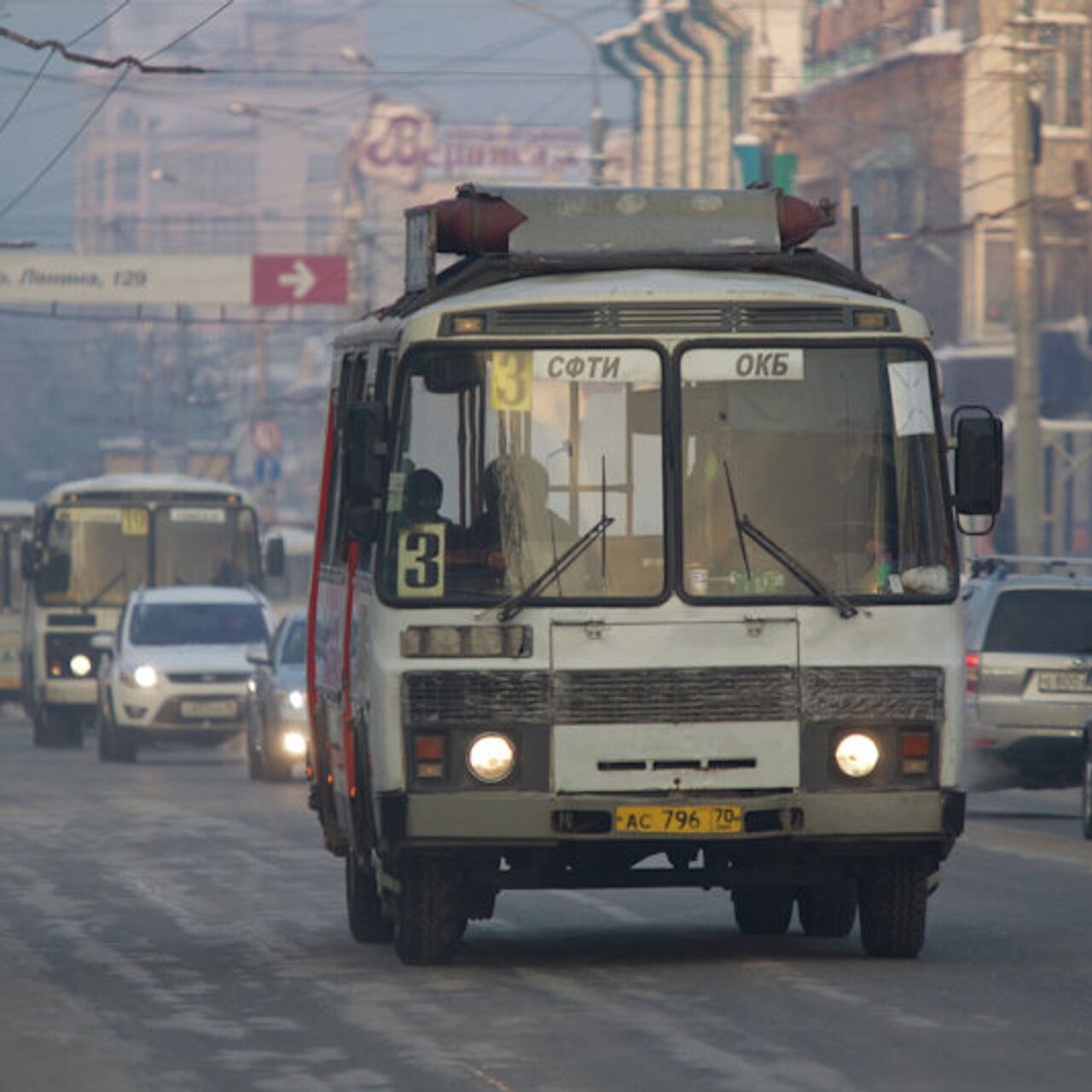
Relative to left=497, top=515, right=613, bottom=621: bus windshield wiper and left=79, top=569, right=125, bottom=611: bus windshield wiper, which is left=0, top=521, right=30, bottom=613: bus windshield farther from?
left=497, top=515, right=613, bottom=621: bus windshield wiper

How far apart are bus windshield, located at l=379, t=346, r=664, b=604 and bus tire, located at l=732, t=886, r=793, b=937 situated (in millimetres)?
2416

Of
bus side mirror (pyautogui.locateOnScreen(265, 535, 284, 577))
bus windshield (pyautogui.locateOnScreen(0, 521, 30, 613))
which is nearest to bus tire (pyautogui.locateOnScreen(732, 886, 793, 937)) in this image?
bus side mirror (pyautogui.locateOnScreen(265, 535, 284, 577))

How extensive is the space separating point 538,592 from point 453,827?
90cm

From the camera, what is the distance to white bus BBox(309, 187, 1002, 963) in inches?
499

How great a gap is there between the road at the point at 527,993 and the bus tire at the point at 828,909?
0.15 meters

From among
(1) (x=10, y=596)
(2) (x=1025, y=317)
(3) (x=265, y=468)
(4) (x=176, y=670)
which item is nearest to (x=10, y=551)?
(1) (x=10, y=596)

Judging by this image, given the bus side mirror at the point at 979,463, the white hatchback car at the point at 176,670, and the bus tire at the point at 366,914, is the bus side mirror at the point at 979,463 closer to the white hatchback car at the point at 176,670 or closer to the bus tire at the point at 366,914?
the bus tire at the point at 366,914

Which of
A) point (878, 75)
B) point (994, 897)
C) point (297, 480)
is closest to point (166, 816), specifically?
point (994, 897)

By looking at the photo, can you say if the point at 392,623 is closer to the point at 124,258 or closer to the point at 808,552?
the point at 808,552

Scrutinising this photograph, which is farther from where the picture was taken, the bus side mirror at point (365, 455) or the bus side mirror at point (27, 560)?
the bus side mirror at point (27, 560)

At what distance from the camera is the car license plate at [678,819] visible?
12.6 meters

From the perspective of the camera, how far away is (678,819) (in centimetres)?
1265

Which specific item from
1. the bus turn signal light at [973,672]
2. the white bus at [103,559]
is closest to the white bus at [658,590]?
the bus turn signal light at [973,672]

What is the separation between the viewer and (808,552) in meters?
12.9
